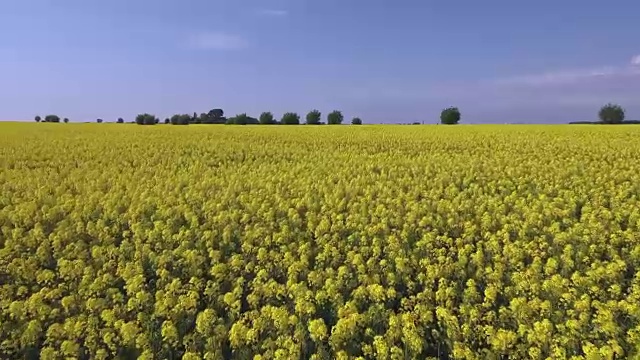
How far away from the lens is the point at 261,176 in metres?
12.3

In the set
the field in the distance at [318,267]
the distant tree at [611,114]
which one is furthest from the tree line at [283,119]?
the field in the distance at [318,267]

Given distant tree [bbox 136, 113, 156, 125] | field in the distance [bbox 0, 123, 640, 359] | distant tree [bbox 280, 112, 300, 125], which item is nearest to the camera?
field in the distance [bbox 0, 123, 640, 359]

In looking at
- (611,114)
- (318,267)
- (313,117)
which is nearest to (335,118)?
(313,117)

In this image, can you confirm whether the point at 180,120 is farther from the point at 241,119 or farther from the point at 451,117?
the point at 451,117

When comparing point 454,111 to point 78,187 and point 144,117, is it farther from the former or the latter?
point 78,187

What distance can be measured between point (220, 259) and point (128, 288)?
155 cm

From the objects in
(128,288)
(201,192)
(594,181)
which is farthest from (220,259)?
(594,181)

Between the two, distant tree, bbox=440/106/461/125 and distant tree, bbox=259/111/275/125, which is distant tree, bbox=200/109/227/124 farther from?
distant tree, bbox=440/106/461/125

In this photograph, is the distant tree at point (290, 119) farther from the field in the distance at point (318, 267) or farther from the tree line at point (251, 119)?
the field in the distance at point (318, 267)

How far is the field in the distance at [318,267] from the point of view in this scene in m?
4.64

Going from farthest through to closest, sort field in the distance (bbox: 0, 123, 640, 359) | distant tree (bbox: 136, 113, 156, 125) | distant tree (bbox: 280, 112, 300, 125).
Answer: distant tree (bbox: 280, 112, 300, 125) → distant tree (bbox: 136, 113, 156, 125) → field in the distance (bbox: 0, 123, 640, 359)

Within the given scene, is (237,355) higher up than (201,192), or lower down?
lower down

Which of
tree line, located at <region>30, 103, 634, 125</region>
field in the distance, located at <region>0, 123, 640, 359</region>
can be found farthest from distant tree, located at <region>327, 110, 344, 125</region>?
field in the distance, located at <region>0, 123, 640, 359</region>

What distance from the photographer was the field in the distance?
4637mm
